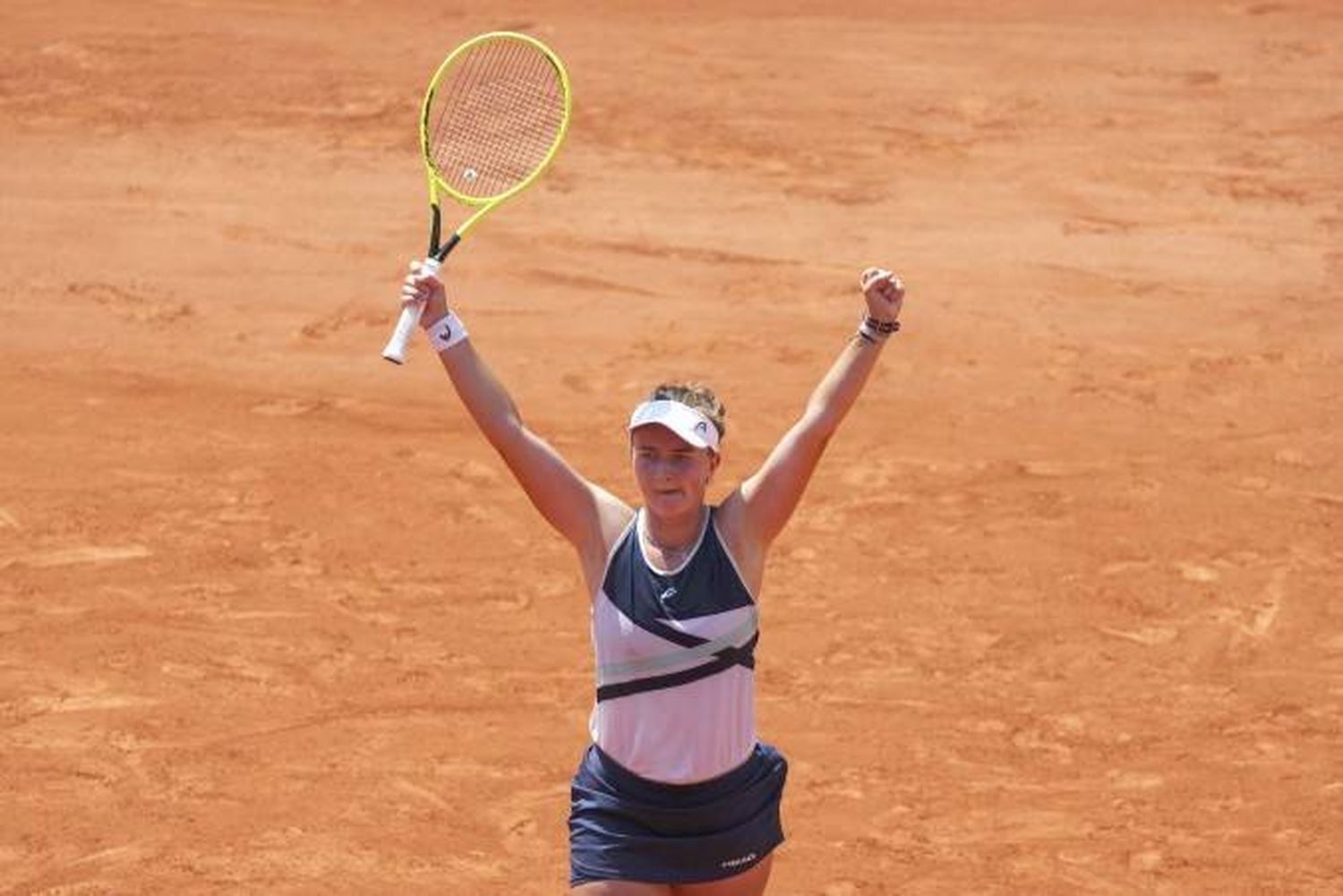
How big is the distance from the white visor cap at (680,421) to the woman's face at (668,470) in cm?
2

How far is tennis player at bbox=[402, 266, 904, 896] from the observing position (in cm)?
620

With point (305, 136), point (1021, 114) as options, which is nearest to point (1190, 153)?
point (1021, 114)

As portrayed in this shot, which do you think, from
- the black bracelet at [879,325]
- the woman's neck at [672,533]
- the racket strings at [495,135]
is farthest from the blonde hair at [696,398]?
the racket strings at [495,135]

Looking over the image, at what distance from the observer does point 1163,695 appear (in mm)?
10586

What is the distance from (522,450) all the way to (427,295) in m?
0.45

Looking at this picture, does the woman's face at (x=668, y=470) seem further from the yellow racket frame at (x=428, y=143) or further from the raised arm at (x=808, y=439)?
the yellow racket frame at (x=428, y=143)

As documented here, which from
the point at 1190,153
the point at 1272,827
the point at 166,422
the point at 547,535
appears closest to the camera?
the point at 1272,827

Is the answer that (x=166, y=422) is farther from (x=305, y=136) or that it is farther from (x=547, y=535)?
(x=305, y=136)

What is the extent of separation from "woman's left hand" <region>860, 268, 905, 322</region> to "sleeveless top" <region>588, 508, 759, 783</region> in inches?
28.6

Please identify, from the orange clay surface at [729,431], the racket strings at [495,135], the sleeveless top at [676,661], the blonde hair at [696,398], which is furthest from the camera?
the orange clay surface at [729,431]

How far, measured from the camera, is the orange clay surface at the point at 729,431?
9.58 m

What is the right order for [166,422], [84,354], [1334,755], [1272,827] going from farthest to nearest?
[84,354], [166,422], [1334,755], [1272,827]

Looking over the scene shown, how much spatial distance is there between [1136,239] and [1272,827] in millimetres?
7062

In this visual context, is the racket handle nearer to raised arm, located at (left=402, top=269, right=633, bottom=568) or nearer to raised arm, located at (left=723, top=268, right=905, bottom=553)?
raised arm, located at (left=402, top=269, right=633, bottom=568)
